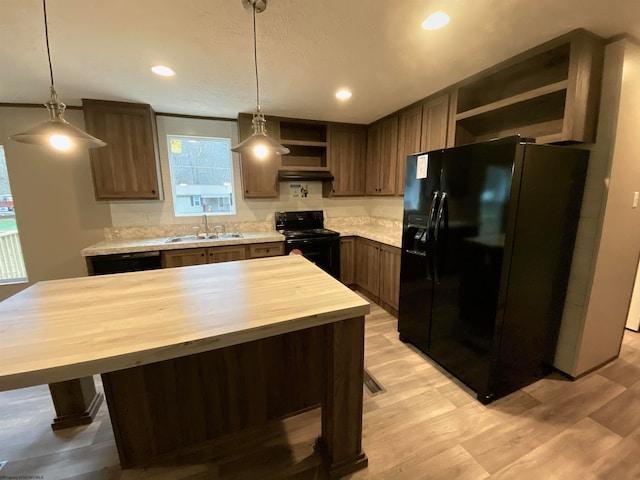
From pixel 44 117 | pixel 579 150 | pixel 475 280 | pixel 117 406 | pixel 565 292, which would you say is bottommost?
pixel 117 406

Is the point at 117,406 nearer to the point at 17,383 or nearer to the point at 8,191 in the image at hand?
the point at 17,383

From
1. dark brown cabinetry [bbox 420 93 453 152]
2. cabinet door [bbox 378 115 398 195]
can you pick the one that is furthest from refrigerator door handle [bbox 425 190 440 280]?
cabinet door [bbox 378 115 398 195]

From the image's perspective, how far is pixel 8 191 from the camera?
2998mm

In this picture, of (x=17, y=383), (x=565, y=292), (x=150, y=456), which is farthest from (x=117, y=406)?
(x=565, y=292)

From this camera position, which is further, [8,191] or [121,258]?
[8,191]

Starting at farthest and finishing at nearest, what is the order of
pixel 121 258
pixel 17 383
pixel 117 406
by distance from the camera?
pixel 121 258
pixel 117 406
pixel 17 383

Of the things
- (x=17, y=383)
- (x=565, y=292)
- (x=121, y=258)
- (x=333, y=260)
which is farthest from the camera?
(x=333, y=260)

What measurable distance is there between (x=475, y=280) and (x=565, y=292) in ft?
2.70

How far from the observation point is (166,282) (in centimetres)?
149

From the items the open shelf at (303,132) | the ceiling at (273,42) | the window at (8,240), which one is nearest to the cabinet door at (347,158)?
the open shelf at (303,132)

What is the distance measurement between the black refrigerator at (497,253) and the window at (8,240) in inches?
172

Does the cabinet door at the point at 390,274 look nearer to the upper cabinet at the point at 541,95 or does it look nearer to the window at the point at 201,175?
the upper cabinet at the point at 541,95

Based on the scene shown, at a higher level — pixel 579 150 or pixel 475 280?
pixel 579 150

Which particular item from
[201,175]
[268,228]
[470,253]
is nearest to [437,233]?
[470,253]
